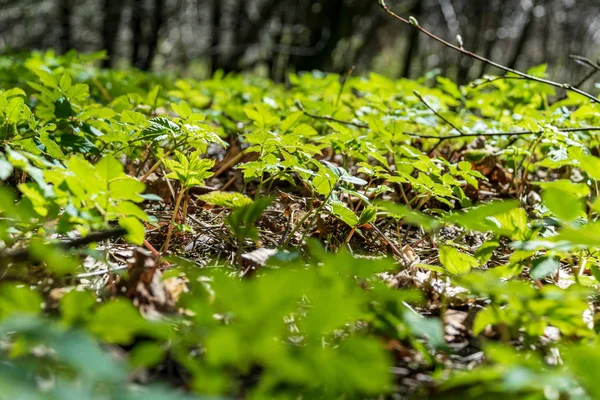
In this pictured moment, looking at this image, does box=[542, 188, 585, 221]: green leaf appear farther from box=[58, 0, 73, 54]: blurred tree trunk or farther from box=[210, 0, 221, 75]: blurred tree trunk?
box=[58, 0, 73, 54]: blurred tree trunk

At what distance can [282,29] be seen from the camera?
8.20 m

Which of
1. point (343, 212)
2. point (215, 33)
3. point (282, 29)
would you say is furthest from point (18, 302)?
point (215, 33)

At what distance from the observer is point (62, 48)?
9266 mm

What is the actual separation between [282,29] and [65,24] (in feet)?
12.6

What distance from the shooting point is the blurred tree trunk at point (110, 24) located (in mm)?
8592

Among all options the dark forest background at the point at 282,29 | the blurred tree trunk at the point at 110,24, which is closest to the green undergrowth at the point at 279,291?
the dark forest background at the point at 282,29

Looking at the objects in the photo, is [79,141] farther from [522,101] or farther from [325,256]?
[522,101]

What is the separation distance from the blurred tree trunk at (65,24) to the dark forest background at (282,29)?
0.06 feet

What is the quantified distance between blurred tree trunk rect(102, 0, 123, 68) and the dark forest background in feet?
0.05

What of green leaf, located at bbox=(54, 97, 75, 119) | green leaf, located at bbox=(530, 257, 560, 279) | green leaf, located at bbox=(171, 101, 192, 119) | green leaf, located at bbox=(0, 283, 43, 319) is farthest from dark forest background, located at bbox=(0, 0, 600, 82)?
green leaf, located at bbox=(0, 283, 43, 319)

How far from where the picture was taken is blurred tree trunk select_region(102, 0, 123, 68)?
28.2ft

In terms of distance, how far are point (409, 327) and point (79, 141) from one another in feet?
4.20

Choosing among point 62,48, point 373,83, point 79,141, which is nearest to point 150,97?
point 79,141

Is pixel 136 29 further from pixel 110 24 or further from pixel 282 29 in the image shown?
pixel 282 29
